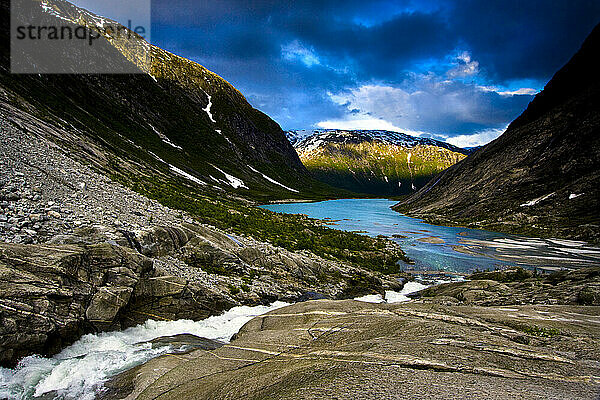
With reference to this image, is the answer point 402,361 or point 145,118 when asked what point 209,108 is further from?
point 402,361

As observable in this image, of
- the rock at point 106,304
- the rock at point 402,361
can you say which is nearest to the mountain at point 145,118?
the rock at point 106,304

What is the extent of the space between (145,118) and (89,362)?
Answer: 13135cm

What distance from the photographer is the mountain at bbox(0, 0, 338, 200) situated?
155 ft

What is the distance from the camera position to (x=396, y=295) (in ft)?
81.0

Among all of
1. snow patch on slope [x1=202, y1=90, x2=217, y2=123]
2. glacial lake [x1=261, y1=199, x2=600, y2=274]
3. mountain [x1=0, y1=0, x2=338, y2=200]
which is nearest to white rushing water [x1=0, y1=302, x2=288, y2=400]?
glacial lake [x1=261, y1=199, x2=600, y2=274]

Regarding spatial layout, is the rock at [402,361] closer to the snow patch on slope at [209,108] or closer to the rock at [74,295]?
the rock at [74,295]

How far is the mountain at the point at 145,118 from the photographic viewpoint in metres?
47.3

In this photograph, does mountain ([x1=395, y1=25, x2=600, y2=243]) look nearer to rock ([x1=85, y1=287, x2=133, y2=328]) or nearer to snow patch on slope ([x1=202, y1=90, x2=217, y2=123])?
rock ([x1=85, y1=287, x2=133, y2=328])

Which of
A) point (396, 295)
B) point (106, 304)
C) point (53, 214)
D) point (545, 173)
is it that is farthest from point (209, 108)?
point (106, 304)

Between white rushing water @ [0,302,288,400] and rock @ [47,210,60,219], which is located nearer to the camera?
white rushing water @ [0,302,288,400]

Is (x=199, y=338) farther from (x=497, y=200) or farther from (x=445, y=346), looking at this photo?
(x=497, y=200)

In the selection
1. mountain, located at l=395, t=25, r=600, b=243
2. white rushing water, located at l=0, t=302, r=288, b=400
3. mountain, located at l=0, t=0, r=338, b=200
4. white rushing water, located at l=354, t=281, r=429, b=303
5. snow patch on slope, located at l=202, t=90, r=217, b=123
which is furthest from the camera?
snow patch on slope, located at l=202, t=90, r=217, b=123

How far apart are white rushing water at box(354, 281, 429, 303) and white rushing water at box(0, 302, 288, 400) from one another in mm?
12720

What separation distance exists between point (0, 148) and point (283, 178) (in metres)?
160
